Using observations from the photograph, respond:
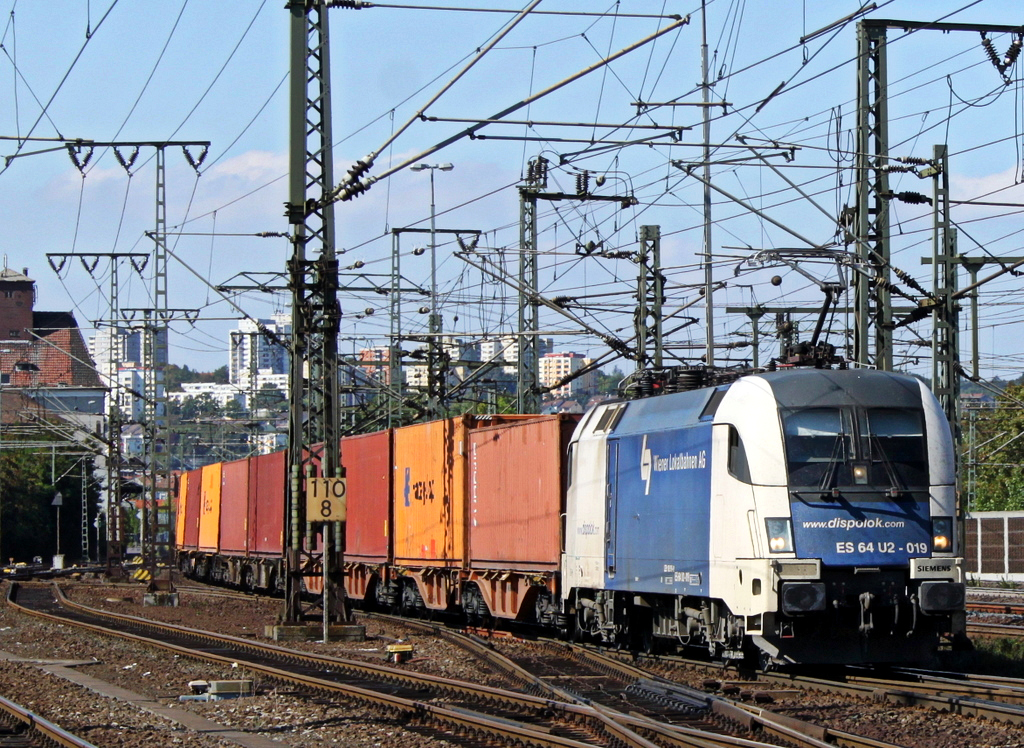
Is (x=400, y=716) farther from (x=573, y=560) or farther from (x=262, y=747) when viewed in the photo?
(x=573, y=560)

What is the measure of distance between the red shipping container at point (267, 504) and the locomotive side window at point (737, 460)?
19348 mm

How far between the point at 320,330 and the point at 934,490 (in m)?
10.0

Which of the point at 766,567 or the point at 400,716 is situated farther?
the point at 766,567

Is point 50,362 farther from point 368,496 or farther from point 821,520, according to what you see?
point 821,520

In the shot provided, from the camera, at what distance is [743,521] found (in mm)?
14281

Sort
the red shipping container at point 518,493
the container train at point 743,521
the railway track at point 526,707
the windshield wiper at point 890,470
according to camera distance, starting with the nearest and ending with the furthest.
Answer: the railway track at point 526,707 → the container train at point 743,521 → the windshield wiper at point 890,470 → the red shipping container at point 518,493

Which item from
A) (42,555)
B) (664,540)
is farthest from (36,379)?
(664,540)

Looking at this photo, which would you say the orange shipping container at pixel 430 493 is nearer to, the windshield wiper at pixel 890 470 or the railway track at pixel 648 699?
the railway track at pixel 648 699

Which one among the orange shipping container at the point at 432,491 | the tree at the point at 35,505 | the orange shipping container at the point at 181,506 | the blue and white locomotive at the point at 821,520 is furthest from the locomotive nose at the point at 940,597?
the tree at the point at 35,505

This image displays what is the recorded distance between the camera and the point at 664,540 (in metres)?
16.3

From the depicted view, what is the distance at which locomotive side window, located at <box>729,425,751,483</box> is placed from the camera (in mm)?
14414

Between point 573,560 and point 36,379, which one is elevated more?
point 36,379

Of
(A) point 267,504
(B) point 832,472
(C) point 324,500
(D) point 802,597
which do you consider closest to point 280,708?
(D) point 802,597

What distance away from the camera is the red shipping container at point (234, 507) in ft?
129
